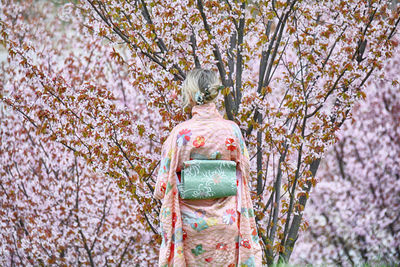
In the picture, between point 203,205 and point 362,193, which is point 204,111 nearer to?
point 203,205

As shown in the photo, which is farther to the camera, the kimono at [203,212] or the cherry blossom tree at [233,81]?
the cherry blossom tree at [233,81]

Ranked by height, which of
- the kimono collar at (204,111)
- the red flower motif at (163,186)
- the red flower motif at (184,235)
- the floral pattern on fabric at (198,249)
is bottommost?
the floral pattern on fabric at (198,249)

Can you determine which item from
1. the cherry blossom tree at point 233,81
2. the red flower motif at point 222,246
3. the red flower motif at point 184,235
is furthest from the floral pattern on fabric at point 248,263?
the cherry blossom tree at point 233,81

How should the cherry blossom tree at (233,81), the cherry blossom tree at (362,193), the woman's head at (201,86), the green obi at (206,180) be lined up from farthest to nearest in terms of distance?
1. the cherry blossom tree at (362,193)
2. the cherry blossom tree at (233,81)
3. the woman's head at (201,86)
4. the green obi at (206,180)

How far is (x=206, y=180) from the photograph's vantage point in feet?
8.11

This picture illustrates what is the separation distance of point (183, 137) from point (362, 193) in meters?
4.18

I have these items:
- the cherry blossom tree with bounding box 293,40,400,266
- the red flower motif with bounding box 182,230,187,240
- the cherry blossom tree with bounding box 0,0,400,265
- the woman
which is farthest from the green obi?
the cherry blossom tree with bounding box 293,40,400,266

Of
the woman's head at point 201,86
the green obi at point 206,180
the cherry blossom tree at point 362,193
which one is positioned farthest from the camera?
the cherry blossom tree at point 362,193

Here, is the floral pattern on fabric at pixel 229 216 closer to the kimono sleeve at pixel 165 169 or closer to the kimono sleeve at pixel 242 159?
the kimono sleeve at pixel 242 159

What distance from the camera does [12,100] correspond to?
4.04 meters

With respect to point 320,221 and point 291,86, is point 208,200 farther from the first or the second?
point 320,221

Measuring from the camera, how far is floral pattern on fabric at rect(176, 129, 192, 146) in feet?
8.33

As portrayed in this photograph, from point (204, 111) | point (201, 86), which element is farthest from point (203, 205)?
point (201, 86)

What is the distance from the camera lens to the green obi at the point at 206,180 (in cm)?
247
